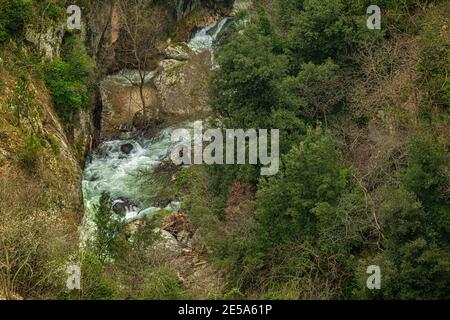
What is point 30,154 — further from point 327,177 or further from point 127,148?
point 127,148

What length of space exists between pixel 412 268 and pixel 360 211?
292 cm

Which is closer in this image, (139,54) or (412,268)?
(412,268)

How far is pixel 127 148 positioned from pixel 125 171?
2309mm

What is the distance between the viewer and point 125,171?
30.5 metres

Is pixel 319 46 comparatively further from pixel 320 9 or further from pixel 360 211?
pixel 360 211

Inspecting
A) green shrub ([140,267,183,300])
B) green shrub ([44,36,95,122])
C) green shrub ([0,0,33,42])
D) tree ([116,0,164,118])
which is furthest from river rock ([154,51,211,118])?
green shrub ([140,267,183,300])

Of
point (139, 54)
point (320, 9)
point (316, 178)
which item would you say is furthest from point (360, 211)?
point (139, 54)

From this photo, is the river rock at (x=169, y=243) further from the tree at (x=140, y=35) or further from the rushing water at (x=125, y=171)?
the tree at (x=140, y=35)

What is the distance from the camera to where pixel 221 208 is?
76.1 ft

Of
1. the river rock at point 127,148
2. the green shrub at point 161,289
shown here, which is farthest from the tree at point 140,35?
the green shrub at point 161,289

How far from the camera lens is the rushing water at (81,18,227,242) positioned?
90.7 ft

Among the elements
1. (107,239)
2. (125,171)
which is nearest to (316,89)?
(125,171)

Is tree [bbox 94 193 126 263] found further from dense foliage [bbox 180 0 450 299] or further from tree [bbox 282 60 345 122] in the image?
tree [bbox 282 60 345 122]

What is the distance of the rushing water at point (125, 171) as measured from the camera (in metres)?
27.6
